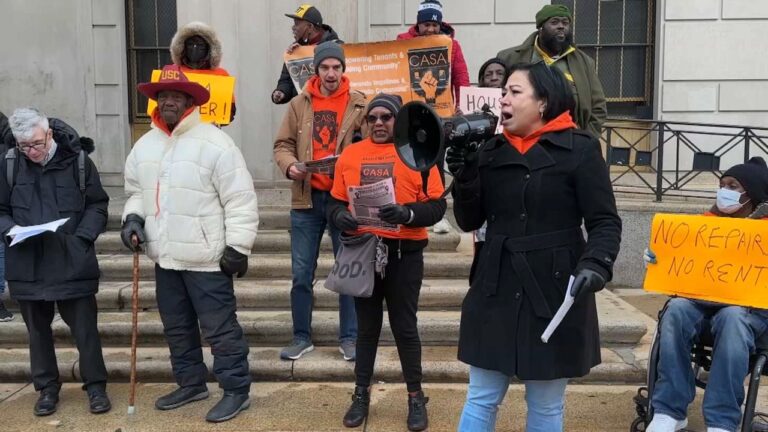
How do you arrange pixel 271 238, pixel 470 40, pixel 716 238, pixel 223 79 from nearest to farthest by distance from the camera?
pixel 716 238 → pixel 223 79 → pixel 271 238 → pixel 470 40

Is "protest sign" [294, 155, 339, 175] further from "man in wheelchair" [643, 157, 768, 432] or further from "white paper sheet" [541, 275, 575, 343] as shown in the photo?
"white paper sheet" [541, 275, 575, 343]

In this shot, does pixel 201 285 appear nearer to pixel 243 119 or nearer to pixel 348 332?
pixel 348 332

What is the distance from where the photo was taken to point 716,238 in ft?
13.9

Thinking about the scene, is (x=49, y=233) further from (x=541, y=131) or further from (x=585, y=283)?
(x=585, y=283)

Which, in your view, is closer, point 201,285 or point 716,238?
point 716,238

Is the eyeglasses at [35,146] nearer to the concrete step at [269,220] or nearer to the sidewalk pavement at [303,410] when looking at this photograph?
the sidewalk pavement at [303,410]

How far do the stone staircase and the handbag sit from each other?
1.24 metres

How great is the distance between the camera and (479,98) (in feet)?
18.1

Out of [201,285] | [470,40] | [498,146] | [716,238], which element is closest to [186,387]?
[201,285]

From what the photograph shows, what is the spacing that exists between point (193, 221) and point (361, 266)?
3.56 ft

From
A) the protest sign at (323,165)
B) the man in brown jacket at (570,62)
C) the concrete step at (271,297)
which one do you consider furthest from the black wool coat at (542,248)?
the concrete step at (271,297)

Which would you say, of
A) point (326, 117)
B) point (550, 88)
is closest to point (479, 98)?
point (326, 117)

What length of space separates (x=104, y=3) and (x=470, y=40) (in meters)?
4.65

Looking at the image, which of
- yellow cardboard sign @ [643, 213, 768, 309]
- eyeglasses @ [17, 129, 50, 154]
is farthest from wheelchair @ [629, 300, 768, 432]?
eyeglasses @ [17, 129, 50, 154]
